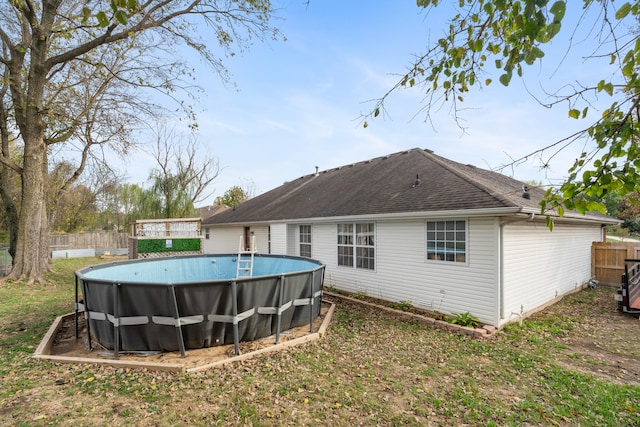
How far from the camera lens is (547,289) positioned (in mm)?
9172

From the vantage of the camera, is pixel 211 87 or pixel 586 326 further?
pixel 211 87

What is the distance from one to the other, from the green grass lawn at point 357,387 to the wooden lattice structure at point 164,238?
486 inches

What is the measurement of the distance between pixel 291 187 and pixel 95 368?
14.8m

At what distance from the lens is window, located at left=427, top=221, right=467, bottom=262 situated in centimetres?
743

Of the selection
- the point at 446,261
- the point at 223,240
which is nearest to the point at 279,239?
the point at 223,240

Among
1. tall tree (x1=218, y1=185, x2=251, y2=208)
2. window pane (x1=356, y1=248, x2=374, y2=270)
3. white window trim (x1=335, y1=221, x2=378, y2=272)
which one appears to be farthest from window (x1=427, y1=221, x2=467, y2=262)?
tall tree (x1=218, y1=185, x2=251, y2=208)

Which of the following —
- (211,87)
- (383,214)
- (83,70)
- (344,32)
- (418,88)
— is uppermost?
(83,70)

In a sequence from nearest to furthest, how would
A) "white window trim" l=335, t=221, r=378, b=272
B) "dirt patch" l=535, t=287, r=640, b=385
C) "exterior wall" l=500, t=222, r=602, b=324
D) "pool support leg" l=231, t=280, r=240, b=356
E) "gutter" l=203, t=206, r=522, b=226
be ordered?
"dirt patch" l=535, t=287, r=640, b=385
"pool support leg" l=231, t=280, r=240, b=356
"gutter" l=203, t=206, r=522, b=226
"exterior wall" l=500, t=222, r=602, b=324
"white window trim" l=335, t=221, r=378, b=272

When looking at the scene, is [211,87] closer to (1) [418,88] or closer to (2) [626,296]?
(1) [418,88]

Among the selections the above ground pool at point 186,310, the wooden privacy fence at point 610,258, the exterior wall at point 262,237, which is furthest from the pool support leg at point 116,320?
the wooden privacy fence at point 610,258

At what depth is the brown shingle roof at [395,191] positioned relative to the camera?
25.0 ft

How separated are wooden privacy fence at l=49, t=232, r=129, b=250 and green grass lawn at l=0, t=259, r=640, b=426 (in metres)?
24.7

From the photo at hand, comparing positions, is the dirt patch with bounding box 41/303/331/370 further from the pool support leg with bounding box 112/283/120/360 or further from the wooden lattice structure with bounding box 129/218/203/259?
the wooden lattice structure with bounding box 129/218/203/259

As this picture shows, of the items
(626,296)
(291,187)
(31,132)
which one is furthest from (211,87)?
(626,296)
